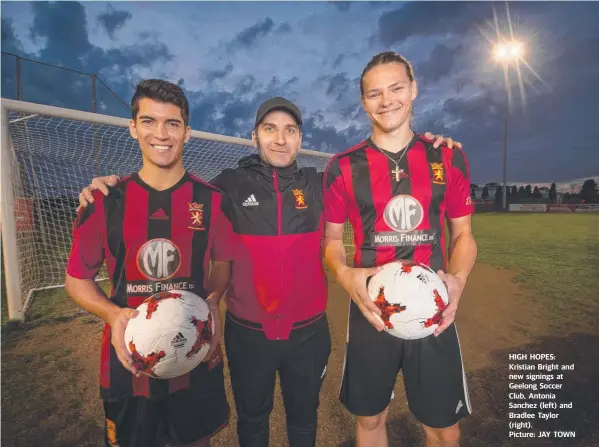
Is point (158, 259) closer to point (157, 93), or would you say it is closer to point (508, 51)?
point (157, 93)

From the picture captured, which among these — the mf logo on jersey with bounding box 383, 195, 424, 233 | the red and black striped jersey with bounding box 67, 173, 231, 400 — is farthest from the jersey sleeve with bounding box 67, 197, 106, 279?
the mf logo on jersey with bounding box 383, 195, 424, 233

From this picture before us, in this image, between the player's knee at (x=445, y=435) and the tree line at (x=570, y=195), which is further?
the tree line at (x=570, y=195)

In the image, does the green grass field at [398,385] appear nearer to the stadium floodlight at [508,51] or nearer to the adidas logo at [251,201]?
the adidas logo at [251,201]

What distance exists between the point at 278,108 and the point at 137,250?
119 centimetres

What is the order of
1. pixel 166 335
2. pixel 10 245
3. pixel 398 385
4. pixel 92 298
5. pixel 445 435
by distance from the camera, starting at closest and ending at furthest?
pixel 166 335 < pixel 92 298 < pixel 445 435 < pixel 398 385 < pixel 10 245

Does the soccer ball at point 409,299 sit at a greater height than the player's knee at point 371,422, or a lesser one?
greater

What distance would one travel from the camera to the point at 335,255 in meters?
1.97

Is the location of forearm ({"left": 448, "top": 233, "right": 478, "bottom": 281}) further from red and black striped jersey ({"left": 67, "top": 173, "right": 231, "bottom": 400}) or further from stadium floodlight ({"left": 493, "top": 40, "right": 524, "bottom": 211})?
stadium floodlight ({"left": 493, "top": 40, "right": 524, "bottom": 211})

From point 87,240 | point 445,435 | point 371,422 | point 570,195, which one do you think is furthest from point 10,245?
point 570,195

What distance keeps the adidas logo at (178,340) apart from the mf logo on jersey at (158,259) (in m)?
0.39

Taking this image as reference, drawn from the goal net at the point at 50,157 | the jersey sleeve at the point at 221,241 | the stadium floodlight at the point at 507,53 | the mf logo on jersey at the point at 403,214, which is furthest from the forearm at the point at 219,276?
the stadium floodlight at the point at 507,53

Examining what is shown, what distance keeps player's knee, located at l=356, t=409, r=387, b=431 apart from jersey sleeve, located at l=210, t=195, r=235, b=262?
1.20m

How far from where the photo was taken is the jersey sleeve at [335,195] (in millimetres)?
A: 2061

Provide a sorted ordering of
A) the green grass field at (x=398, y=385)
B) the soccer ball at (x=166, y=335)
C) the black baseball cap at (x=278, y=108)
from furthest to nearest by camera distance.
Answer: the green grass field at (x=398, y=385), the black baseball cap at (x=278, y=108), the soccer ball at (x=166, y=335)
